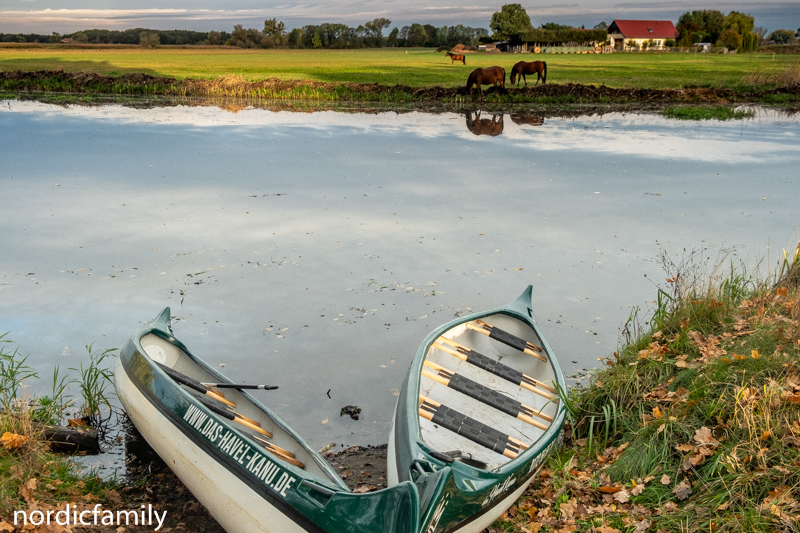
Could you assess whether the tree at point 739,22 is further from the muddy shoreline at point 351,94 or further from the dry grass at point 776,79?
the muddy shoreline at point 351,94

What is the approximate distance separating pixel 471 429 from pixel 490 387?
1064mm

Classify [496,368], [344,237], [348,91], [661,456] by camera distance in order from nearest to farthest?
[661,456], [496,368], [344,237], [348,91]

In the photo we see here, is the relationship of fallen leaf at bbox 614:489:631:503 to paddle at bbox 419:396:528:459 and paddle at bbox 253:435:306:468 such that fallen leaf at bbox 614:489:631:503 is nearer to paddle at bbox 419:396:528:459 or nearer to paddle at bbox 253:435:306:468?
paddle at bbox 419:396:528:459

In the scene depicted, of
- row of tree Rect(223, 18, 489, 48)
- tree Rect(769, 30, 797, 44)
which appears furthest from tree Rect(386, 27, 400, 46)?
tree Rect(769, 30, 797, 44)

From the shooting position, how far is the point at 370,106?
112ft

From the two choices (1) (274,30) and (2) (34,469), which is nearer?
(2) (34,469)

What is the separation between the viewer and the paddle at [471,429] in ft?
18.2

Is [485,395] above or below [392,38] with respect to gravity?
below

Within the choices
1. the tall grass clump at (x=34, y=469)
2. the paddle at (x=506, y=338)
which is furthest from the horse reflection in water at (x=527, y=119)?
the tall grass clump at (x=34, y=469)

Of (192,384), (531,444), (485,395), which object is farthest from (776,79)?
(192,384)

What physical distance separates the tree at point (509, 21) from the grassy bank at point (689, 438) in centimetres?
11487

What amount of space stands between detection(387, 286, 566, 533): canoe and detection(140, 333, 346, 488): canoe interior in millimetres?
685

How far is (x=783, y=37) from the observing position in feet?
335

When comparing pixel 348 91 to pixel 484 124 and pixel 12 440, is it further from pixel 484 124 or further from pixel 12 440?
pixel 12 440
